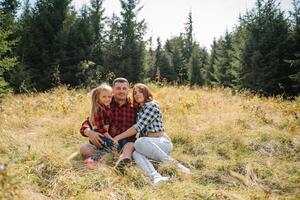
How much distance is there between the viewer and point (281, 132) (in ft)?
23.2

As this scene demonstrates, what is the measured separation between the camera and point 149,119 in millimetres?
5449

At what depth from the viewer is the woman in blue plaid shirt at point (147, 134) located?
Result: 17.1 feet

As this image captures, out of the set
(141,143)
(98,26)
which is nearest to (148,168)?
(141,143)

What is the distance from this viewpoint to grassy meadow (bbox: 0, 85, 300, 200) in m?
4.14

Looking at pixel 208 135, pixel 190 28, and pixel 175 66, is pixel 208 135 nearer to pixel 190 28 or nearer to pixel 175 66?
pixel 175 66

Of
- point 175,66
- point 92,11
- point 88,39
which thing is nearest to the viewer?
point 88,39

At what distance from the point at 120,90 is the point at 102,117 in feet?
1.88

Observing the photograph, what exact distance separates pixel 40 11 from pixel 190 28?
125 ft

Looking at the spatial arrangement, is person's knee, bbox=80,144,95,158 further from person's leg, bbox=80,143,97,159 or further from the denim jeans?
the denim jeans

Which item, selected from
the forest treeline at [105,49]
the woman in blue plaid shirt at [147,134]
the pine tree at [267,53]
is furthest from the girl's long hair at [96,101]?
the pine tree at [267,53]

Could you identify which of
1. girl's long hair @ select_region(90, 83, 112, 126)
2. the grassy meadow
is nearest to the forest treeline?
the grassy meadow

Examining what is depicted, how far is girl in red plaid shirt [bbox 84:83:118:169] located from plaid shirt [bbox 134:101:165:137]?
55cm

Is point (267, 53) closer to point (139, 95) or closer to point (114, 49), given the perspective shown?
point (114, 49)

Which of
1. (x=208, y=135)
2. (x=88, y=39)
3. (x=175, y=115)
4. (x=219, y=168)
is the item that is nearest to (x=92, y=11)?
(x=88, y=39)
